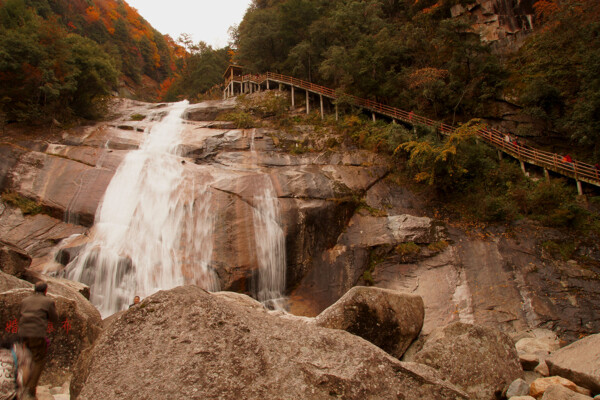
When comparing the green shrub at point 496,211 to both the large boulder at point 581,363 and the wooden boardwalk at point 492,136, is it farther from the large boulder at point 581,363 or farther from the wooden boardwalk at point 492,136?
the large boulder at point 581,363

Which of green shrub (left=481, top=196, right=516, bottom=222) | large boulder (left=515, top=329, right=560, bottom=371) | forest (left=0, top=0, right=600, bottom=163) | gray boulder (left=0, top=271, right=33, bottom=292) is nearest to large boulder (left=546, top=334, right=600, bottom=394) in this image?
large boulder (left=515, top=329, right=560, bottom=371)

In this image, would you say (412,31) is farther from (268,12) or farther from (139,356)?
(139,356)

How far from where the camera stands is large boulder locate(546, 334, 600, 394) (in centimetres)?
505

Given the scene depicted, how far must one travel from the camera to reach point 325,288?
12.7 m

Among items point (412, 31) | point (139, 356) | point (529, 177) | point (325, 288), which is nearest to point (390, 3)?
point (412, 31)

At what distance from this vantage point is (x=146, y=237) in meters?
12.4

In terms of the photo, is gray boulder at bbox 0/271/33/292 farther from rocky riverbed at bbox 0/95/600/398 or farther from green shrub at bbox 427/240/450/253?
green shrub at bbox 427/240/450/253

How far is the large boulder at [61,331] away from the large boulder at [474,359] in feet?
18.7

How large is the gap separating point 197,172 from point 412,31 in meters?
17.5

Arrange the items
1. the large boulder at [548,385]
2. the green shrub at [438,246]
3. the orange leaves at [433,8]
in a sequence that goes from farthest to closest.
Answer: the orange leaves at [433,8]
the green shrub at [438,246]
the large boulder at [548,385]

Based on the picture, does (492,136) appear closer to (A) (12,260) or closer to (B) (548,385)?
(B) (548,385)

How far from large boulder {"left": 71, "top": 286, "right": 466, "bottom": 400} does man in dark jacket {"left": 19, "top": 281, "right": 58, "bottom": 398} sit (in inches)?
43.4

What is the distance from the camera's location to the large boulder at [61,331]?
5.39m

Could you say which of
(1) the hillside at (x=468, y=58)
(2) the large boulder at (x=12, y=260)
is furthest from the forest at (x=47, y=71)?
(1) the hillside at (x=468, y=58)
